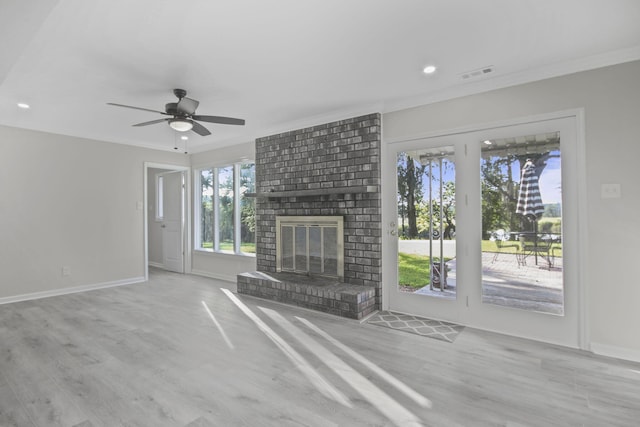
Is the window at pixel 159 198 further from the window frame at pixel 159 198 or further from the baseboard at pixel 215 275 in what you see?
the baseboard at pixel 215 275

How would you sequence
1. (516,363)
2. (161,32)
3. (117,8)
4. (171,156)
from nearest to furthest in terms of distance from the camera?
(117,8) → (161,32) → (516,363) → (171,156)

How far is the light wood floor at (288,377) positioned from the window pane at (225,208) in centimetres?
236

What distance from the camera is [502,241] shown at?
10.2 ft

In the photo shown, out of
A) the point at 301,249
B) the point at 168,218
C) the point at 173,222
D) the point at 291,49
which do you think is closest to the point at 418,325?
the point at 301,249

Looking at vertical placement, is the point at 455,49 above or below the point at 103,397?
above

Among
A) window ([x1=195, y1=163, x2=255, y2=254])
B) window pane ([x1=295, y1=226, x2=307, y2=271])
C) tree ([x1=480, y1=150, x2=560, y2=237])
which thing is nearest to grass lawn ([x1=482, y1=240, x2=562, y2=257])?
tree ([x1=480, y1=150, x2=560, y2=237])

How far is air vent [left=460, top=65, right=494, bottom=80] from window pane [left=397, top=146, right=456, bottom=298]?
70 centimetres

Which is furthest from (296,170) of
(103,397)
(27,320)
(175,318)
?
(27,320)

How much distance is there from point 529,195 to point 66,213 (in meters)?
6.04

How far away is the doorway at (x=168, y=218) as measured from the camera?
20.8ft

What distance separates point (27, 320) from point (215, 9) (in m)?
3.88

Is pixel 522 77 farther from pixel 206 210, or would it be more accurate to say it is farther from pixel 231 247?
pixel 206 210

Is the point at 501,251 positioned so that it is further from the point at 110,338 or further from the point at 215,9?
the point at 110,338

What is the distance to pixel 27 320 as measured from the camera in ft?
11.5
